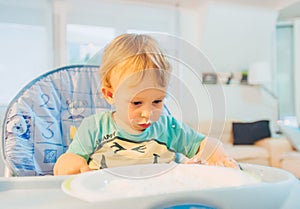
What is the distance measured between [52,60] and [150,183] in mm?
2017

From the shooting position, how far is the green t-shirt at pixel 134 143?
500 millimetres

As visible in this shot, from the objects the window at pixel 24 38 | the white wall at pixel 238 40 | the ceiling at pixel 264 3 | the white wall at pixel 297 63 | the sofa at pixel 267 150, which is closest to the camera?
the window at pixel 24 38

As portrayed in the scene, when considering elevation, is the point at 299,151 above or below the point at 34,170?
below

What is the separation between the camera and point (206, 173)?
474 mm

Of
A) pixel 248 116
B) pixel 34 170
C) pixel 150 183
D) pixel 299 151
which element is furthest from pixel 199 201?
pixel 248 116

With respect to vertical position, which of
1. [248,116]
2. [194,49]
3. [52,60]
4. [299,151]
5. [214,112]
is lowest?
[299,151]

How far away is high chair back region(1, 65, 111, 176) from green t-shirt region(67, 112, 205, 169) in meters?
0.05

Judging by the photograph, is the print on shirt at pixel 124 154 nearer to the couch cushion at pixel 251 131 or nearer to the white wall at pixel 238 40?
the couch cushion at pixel 251 131

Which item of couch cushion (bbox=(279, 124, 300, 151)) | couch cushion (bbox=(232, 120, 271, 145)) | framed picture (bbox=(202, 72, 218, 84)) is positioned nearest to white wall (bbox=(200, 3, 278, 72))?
couch cushion (bbox=(232, 120, 271, 145))

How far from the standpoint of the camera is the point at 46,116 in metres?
0.72

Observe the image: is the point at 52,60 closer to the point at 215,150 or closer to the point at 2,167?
the point at 2,167

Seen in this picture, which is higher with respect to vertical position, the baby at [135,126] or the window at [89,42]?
the window at [89,42]

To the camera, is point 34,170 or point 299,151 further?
point 299,151

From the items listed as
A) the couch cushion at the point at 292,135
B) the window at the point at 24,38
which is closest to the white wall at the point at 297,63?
the couch cushion at the point at 292,135
